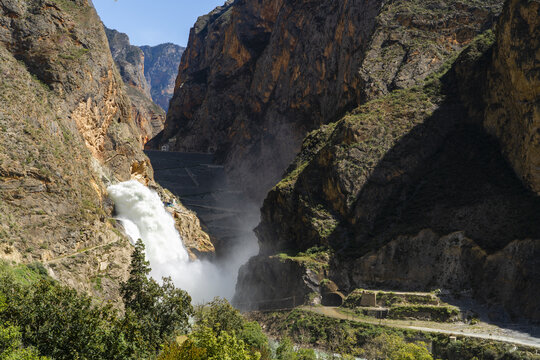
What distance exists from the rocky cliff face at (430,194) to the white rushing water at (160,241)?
37.0ft

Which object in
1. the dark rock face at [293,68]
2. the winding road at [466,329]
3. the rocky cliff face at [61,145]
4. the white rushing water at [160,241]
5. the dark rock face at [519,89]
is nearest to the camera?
the winding road at [466,329]

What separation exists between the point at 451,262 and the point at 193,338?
37512 mm

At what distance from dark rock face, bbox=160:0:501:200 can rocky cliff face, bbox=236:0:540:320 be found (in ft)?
21.2

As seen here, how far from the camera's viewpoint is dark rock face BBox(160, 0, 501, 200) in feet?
290

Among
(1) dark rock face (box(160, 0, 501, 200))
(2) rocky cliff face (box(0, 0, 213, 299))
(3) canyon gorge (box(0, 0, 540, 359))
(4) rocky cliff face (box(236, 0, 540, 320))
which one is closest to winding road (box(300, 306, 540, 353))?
(3) canyon gorge (box(0, 0, 540, 359))

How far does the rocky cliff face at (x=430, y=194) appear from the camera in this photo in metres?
54.9

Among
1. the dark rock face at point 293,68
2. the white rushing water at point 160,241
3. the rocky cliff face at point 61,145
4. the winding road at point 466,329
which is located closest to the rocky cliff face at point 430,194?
the winding road at point 466,329

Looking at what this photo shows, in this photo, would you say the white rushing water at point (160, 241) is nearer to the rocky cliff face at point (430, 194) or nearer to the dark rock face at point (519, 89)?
the rocky cliff face at point (430, 194)

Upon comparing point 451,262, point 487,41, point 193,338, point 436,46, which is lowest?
point 193,338

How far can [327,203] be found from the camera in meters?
73.8

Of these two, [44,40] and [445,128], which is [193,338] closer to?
[445,128]

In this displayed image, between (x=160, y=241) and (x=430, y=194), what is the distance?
146ft

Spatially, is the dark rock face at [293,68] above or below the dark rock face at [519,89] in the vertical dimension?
above

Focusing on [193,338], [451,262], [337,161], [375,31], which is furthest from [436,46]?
[193,338]
